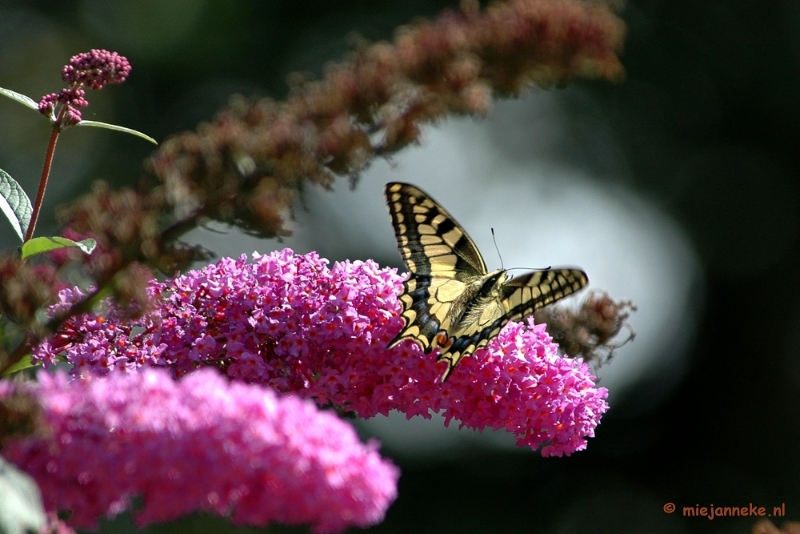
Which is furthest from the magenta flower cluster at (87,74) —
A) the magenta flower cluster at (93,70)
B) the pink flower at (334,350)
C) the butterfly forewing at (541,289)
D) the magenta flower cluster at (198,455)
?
the butterfly forewing at (541,289)

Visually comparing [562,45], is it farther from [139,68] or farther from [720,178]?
[720,178]

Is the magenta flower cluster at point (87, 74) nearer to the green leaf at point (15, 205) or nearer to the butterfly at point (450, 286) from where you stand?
the green leaf at point (15, 205)

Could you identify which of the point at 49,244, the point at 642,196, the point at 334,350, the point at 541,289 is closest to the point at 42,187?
the point at 49,244

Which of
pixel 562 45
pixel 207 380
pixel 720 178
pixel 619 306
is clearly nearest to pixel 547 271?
pixel 619 306

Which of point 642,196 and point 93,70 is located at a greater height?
point 642,196

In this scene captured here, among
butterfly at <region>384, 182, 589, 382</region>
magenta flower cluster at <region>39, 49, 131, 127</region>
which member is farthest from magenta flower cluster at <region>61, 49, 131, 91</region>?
butterfly at <region>384, 182, 589, 382</region>

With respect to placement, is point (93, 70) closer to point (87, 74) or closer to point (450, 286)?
point (87, 74)
